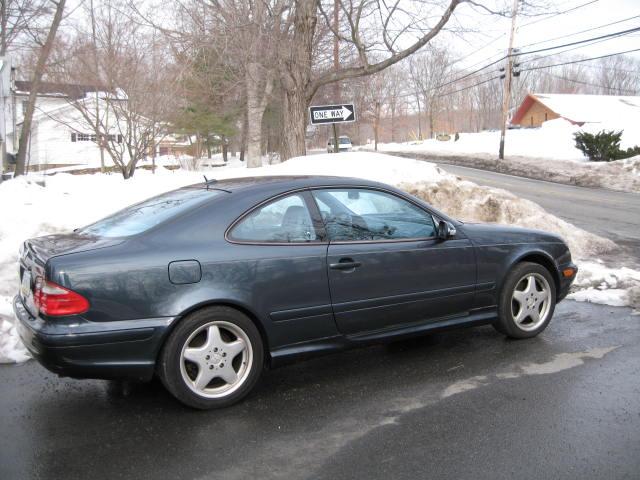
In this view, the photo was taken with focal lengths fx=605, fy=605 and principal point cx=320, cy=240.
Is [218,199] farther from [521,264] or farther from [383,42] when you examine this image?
[383,42]

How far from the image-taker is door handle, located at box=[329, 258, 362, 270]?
423cm

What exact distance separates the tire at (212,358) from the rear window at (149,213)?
2.42ft

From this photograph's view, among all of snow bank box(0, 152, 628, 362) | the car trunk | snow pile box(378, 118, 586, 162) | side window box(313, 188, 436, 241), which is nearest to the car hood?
side window box(313, 188, 436, 241)

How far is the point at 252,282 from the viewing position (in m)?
3.94

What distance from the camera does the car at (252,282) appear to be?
3609 millimetres

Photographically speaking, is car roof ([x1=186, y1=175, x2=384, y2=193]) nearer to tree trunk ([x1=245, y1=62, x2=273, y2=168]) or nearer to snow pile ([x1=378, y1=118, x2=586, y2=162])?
tree trunk ([x1=245, y1=62, x2=273, y2=168])

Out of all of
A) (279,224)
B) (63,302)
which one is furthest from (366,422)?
(63,302)

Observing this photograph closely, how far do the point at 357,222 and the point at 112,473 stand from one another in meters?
2.38

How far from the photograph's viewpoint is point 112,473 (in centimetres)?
314

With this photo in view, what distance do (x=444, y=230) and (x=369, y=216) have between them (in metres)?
0.60

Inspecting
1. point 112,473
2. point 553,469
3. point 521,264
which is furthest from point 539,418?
point 112,473

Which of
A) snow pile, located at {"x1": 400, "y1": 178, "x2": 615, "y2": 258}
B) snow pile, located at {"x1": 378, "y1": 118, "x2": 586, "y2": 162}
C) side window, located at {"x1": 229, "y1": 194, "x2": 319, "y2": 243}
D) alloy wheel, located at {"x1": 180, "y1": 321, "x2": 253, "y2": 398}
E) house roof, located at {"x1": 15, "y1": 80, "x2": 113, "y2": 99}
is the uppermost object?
house roof, located at {"x1": 15, "y1": 80, "x2": 113, "y2": 99}

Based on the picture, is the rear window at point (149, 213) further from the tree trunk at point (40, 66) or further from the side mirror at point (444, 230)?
the tree trunk at point (40, 66)

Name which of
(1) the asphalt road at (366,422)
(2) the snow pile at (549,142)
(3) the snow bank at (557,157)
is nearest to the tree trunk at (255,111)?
(1) the asphalt road at (366,422)
